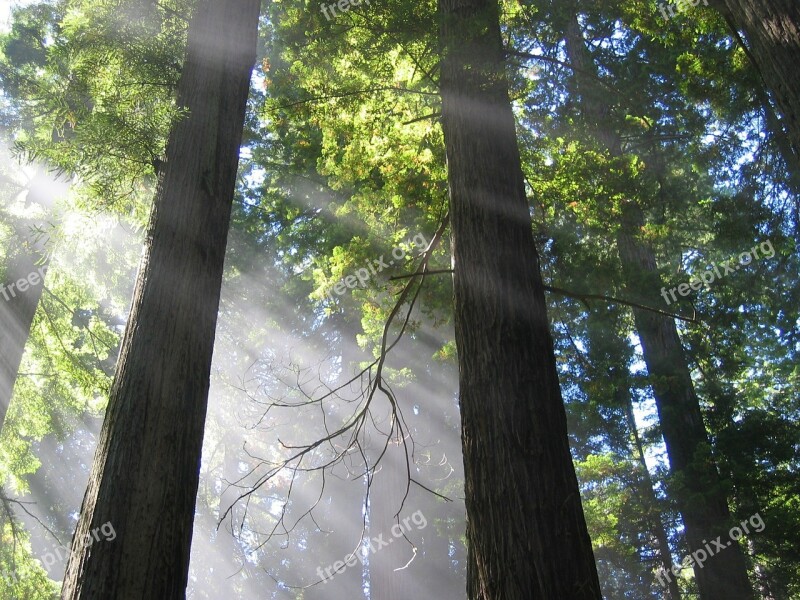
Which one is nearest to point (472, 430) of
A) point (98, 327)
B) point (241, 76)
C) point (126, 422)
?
point (126, 422)

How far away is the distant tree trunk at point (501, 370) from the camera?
3035mm

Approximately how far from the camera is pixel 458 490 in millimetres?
17328

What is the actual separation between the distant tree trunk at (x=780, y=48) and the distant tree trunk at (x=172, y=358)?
→ 340 centimetres

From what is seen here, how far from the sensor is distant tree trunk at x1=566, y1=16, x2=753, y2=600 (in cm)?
864

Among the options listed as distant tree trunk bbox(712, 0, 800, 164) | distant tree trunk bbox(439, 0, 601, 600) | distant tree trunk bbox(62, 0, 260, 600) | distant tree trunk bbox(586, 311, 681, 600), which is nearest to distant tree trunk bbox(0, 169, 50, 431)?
distant tree trunk bbox(62, 0, 260, 600)

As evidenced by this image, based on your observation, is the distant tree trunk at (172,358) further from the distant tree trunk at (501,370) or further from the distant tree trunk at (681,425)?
the distant tree trunk at (681,425)

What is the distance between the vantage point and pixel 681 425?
9836mm

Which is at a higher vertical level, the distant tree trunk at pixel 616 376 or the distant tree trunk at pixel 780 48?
the distant tree trunk at pixel 616 376

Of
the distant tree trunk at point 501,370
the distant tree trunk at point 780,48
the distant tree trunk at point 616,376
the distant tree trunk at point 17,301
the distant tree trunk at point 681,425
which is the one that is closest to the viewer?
the distant tree trunk at point 501,370

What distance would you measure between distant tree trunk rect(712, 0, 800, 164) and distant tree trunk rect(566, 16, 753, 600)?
3.69 meters

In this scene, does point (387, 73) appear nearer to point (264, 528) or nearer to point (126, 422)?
point (126, 422)

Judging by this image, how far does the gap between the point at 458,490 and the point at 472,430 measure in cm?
1461

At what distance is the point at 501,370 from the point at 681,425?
753 centimetres

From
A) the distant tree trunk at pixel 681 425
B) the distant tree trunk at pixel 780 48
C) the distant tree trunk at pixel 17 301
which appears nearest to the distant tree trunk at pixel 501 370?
the distant tree trunk at pixel 780 48
